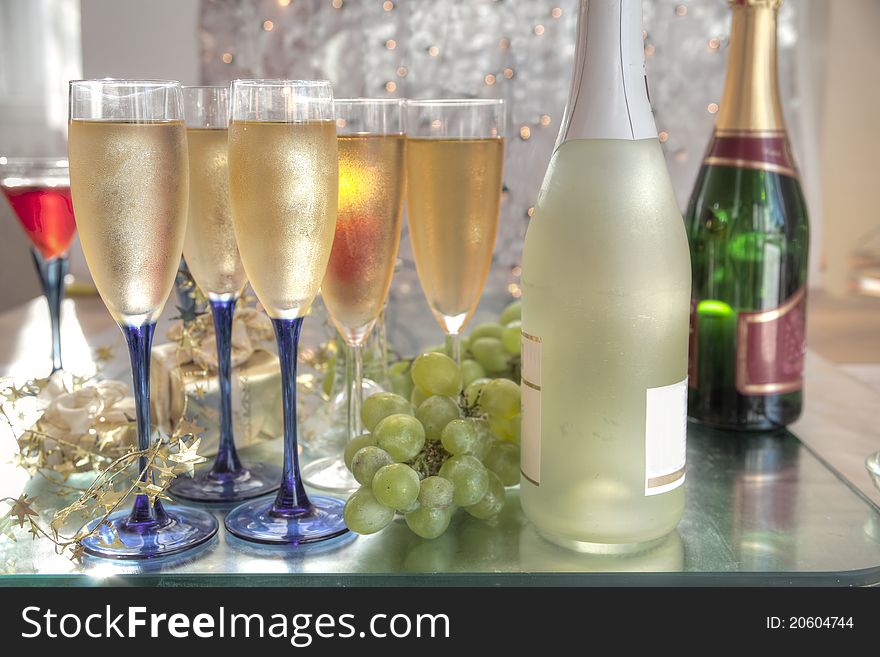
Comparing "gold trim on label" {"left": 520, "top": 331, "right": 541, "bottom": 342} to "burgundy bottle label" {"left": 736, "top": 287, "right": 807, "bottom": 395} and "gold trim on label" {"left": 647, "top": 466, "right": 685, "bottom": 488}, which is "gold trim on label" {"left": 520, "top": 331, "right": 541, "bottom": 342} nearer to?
"gold trim on label" {"left": 647, "top": 466, "right": 685, "bottom": 488}

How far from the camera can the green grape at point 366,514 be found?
79 cm

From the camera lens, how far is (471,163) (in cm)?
93

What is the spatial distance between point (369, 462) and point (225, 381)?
0.22 m

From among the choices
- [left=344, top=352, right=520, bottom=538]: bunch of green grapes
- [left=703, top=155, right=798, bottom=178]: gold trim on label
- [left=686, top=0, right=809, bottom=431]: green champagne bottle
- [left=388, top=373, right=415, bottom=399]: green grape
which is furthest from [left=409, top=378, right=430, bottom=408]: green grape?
[left=703, top=155, right=798, bottom=178]: gold trim on label

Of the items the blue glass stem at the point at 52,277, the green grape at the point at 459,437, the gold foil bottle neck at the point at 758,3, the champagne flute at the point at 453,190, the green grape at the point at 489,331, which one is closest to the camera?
the green grape at the point at 459,437

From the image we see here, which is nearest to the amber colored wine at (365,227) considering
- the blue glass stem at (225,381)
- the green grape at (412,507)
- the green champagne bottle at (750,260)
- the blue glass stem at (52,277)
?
the blue glass stem at (225,381)

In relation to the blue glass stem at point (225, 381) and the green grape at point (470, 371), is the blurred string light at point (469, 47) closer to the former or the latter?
the green grape at point (470, 371)

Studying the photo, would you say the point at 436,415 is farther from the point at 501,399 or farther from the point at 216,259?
the point at 216,259

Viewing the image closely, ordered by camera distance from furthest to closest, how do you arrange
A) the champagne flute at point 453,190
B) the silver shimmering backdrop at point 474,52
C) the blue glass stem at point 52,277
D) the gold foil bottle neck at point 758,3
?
the silver shimmering backdrop at point 474,52, the blue glass stem at point 52,277, the gold foil bottle neck at point 758,3, the champagne flute at point 453,190

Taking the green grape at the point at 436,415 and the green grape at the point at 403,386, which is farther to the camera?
the green grape at the point at 403,386

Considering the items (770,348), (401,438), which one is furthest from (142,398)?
(770,348)

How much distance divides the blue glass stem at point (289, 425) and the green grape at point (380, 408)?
0.07 m

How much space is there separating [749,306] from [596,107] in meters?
0.43
